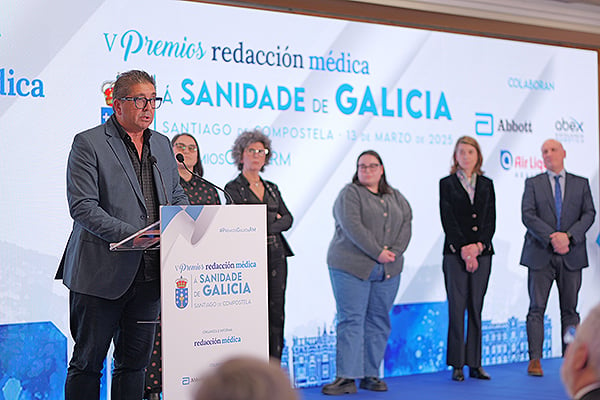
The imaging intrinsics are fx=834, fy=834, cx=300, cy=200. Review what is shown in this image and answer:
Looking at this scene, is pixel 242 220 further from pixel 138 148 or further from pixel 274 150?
pixel 274 150

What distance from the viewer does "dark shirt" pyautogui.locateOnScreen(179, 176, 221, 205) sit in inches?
212

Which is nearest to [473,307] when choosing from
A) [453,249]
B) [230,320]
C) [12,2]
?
[453,249]

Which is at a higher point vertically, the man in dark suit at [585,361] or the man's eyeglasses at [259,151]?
the man's eyeglasses at [259,151]

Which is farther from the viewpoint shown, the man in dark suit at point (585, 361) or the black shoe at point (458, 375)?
Result: the black shoe at point (458, 375)

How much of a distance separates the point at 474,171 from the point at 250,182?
76.5 inches

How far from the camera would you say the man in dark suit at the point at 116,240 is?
376 cm

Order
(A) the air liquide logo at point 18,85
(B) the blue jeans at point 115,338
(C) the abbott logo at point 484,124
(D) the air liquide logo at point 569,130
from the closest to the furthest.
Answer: (B) the blue jeans at point 115,338 → (A) the air liquide logo at point 18,85 → (C) the abbott logo at point 484,124 → (D) the air liquide logo at point 569,130

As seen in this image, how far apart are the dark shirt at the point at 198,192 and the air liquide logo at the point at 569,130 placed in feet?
11.6

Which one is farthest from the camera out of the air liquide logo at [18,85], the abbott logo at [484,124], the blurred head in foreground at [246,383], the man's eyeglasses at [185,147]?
the abbott logo at [484,124]

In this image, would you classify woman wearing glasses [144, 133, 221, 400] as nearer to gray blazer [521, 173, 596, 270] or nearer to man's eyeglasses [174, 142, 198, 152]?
man's eyeglasses [174, 142, 198, 152]

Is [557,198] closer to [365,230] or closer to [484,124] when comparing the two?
[484,124]

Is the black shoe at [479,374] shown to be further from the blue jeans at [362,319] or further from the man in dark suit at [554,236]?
the blue jeans at [362,319]

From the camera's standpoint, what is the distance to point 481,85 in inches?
279

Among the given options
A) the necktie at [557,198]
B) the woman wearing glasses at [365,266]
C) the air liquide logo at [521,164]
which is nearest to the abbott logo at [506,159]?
the air liquide logo at [521,164]
